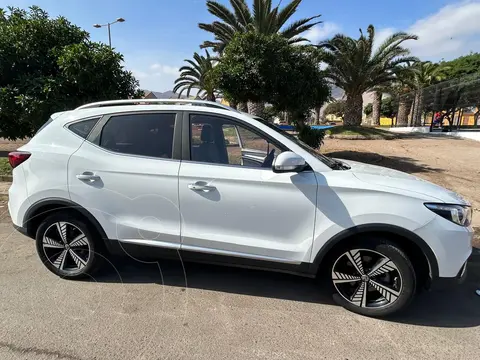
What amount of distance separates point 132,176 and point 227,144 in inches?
37.5

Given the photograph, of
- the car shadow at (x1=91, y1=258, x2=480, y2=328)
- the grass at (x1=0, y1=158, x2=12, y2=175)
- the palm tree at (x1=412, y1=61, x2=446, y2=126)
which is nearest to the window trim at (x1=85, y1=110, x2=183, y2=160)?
the car shadow at (x1=91, y1=258, x2=480, y2=328)

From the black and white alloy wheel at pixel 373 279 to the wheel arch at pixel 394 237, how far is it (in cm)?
11

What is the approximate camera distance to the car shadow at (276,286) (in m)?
2.96

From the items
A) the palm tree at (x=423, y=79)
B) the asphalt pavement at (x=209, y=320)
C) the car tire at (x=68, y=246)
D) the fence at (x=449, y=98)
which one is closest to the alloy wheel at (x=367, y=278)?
the asphalt pavement at (x=209, y=320)

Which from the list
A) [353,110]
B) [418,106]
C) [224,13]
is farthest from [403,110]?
[224,13]

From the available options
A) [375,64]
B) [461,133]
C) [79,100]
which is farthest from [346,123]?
[79,100]

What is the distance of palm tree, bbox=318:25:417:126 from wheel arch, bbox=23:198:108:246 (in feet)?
67.8

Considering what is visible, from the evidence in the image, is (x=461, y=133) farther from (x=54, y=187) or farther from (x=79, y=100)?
(x=54, y=187)

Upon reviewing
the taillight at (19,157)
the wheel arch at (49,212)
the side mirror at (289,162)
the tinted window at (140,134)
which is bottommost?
the wheel arch at (49,212)

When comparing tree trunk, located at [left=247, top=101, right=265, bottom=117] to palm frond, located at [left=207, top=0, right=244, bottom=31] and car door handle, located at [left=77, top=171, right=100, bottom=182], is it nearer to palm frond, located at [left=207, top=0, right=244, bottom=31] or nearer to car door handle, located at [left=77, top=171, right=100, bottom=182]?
palm frond, located at [left=207, top=0, right=244, bottom=31]

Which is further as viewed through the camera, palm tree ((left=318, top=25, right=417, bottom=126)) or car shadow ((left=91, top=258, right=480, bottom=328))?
palm tree ((left=318, top=25, right=417, bottom=126))

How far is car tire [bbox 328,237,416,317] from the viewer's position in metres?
2.74

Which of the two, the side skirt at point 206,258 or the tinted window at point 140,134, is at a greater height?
the tinted window at point 140,134

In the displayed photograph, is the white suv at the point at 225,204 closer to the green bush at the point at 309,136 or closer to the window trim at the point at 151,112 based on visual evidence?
the window trim at the point at 151,112
